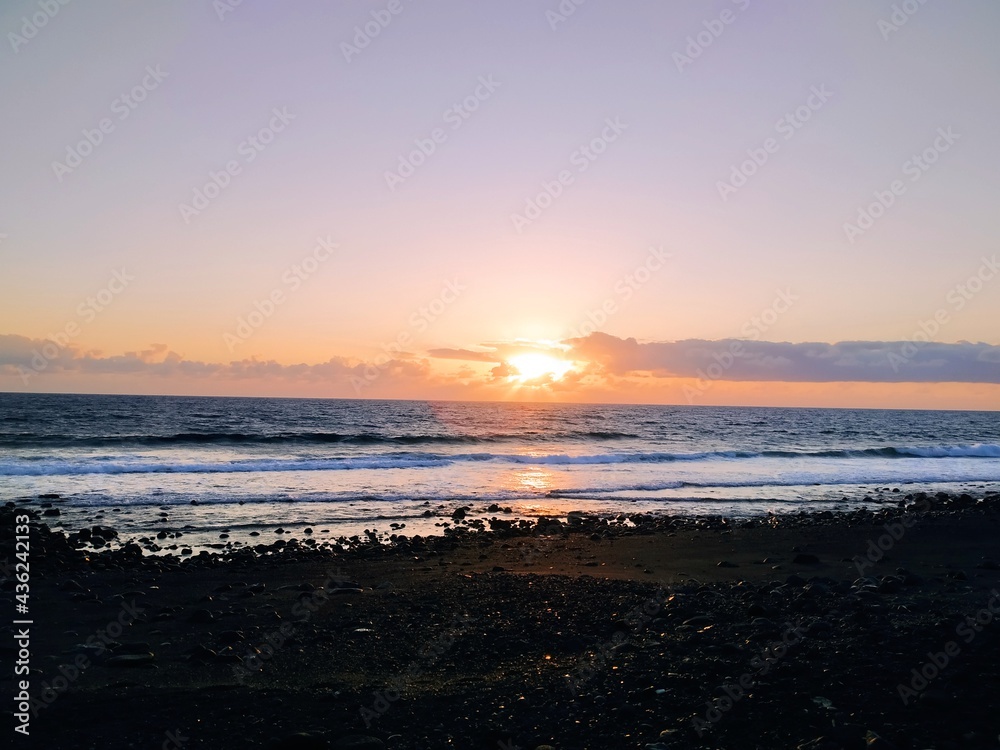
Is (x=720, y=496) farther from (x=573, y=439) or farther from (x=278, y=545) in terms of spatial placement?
(x=573, y=439)

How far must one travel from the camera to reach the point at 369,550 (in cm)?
1470

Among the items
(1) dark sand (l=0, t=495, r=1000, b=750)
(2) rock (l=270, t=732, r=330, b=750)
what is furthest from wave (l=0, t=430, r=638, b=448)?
(2) rock (l=270, t=732, r=330, b=750)

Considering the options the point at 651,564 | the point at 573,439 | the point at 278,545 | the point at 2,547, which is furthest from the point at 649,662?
the point at 573,439

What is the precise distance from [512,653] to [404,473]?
25.0 m

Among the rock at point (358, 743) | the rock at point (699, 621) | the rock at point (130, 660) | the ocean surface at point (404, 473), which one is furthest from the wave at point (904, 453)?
the rock at point (358, 743)

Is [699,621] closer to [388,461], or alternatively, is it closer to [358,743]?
[358,743]

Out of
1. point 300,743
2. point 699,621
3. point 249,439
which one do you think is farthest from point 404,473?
point 300,743

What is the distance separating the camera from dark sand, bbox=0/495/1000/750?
5.42 m

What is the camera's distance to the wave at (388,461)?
3000 centimetres

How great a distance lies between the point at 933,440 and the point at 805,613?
69.3 metres

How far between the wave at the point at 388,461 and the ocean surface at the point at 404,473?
11 cm

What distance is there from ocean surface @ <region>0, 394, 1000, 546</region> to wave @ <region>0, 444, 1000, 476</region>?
11 cm

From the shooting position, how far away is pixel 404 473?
3191 centimetres

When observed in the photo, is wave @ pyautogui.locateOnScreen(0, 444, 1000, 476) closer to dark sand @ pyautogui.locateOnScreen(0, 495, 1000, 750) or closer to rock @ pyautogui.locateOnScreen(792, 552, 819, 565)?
dark sand @ pyautogui.locateOnScreen(0, 495, 1000, 750)
